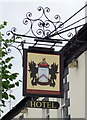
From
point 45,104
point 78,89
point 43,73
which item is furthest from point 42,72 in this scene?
point 78,89

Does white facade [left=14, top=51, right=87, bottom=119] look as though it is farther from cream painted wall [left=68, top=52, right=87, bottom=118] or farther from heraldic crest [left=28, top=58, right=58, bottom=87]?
heraldic crest [left=28, top=58, right=58, bottom=87]

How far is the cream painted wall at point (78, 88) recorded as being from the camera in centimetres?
1853

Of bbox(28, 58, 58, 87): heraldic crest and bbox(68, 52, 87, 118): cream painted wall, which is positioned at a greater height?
bbox(28, 58, 58, 87): heraldic crest

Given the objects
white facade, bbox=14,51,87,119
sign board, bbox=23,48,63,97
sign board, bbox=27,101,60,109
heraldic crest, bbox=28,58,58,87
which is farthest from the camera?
white facade, bbox=14,51,87,119

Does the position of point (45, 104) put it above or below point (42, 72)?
below

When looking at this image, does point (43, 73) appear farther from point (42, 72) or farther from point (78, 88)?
point (78, 88)

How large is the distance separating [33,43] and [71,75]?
22.1 feet

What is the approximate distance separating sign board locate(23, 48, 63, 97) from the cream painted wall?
16.2ft

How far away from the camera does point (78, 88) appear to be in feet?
63.1

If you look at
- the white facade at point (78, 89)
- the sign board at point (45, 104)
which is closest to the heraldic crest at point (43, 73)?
the sign board at point (45, 104)

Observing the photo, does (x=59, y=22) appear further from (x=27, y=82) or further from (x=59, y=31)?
(x=27, y=82)

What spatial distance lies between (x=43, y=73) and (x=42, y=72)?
0.05 m

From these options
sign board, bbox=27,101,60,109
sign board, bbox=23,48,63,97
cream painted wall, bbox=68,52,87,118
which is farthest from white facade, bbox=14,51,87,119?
sign board, bbox=23,48,63,97

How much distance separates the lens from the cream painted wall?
1853 cm
